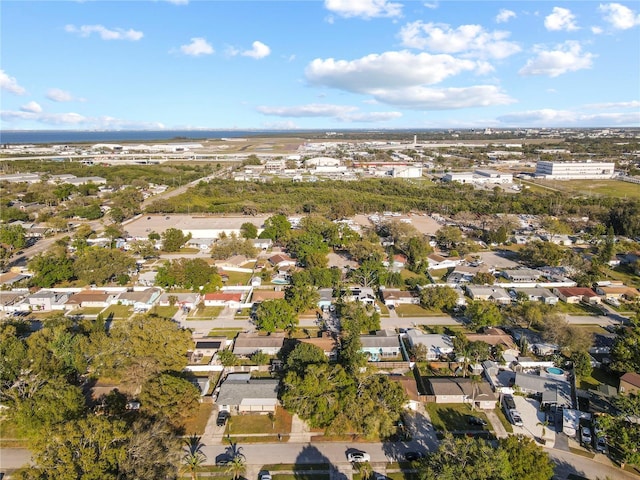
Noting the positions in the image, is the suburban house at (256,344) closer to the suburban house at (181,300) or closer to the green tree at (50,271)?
the suburban house at (181,300)

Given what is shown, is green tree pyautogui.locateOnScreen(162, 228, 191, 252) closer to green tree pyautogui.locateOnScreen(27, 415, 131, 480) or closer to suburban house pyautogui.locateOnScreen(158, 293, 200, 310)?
suburban house pyautogui.locateOnScreen(158, 293, 200, 310)

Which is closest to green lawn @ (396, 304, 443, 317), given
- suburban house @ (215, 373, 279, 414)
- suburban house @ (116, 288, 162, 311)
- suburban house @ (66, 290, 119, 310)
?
suburban house @ (215, 373, 279, 414)

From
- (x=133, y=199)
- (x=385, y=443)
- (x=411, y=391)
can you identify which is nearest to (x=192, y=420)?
(x=385, y=443)

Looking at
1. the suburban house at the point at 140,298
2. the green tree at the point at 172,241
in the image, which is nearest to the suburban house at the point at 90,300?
the suburban house at the point at 140,298

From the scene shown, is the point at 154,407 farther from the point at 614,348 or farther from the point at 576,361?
the point at 614,348

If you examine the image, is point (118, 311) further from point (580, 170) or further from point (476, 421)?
point (580, 170)

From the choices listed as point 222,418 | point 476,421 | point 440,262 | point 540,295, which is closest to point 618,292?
point 540,295
